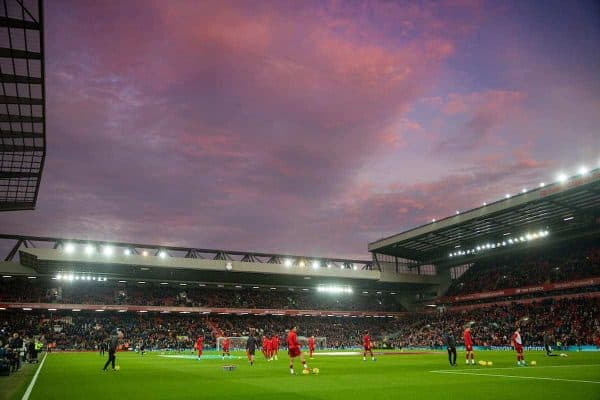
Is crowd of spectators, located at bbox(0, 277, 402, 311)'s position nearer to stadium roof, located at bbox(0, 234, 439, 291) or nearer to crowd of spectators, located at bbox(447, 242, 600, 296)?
stadium roof, located at bbox(0, 234, 439, 291)

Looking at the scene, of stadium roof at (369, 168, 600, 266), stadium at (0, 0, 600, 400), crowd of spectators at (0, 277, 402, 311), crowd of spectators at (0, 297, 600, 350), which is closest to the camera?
stadium at (0, 0, 600, 400)

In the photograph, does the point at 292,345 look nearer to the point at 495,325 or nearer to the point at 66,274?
the point at 495,325

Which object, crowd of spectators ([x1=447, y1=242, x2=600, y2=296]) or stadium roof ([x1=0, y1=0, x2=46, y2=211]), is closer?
stadium roof ([x1=0, y1=0, x2=46, y2=211])

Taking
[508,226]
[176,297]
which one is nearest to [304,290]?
[176,297]

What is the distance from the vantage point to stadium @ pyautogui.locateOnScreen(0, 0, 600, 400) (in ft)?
114

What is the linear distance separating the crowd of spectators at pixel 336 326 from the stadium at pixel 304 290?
0.28m

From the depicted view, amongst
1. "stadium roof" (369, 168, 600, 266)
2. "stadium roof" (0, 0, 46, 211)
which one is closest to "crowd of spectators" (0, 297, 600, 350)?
"stadium roof" (369, 168, 600, 266)

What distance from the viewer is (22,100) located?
87.8ft

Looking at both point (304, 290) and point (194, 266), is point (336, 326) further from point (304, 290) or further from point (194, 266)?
point (194, 266)

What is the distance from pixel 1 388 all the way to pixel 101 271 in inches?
2350

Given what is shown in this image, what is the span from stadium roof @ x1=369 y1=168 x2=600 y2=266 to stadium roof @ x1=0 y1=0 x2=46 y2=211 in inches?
1992

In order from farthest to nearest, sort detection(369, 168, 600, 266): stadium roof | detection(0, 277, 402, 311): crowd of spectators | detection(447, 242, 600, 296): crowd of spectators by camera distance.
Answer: detection(0, 277, 402, 311): crowd of spectators
detection(447, 242, 600, 296): crowd of spectators
detection(369, 168, 600, 266): stadium roof

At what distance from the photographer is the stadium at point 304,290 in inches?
1363

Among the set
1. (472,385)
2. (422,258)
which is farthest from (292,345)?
(422,258)
